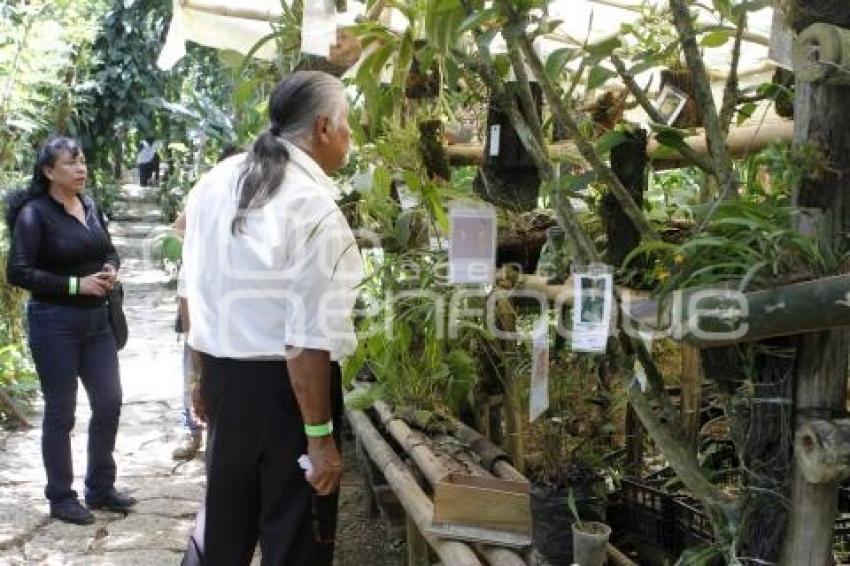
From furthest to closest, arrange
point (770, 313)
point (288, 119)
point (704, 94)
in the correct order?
point (288, 119) → point (704, 94) → point (770, 313)

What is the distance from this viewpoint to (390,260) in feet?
9.31

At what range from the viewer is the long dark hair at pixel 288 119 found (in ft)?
6.80

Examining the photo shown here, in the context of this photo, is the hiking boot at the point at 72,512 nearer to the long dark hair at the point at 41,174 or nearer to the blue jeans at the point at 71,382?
the blue jeans at the point at 71,382

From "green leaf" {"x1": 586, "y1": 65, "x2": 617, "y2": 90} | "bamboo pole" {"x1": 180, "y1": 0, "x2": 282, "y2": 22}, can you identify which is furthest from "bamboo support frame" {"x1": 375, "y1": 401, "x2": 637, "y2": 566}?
"bamboo pole" {"x1": 180, "y1": 0, "x2": 282, "y2": 22}

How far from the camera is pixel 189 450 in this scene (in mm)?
4656

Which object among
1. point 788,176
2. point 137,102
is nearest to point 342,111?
point 788,176

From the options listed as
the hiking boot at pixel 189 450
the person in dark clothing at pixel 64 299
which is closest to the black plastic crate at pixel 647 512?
the person in dark clothing at pixel 64 299

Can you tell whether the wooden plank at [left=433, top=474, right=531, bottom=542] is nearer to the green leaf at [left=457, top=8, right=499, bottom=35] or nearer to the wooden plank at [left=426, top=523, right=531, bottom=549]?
the wooden plank at [left=426, top=523, right=531, bottom=549]

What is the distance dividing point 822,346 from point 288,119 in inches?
50.6

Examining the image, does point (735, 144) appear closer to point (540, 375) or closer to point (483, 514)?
point (540, 375)

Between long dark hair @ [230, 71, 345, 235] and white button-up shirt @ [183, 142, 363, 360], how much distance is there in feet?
0.09

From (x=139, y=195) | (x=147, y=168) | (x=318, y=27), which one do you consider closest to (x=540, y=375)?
(x=318, y=27)

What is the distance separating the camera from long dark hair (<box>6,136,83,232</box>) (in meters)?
3.55

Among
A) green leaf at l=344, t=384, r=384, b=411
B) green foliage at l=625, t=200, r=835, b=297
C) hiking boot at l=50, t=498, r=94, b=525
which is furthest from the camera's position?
hiking boot at l=50, t=498, r=94, b=525
